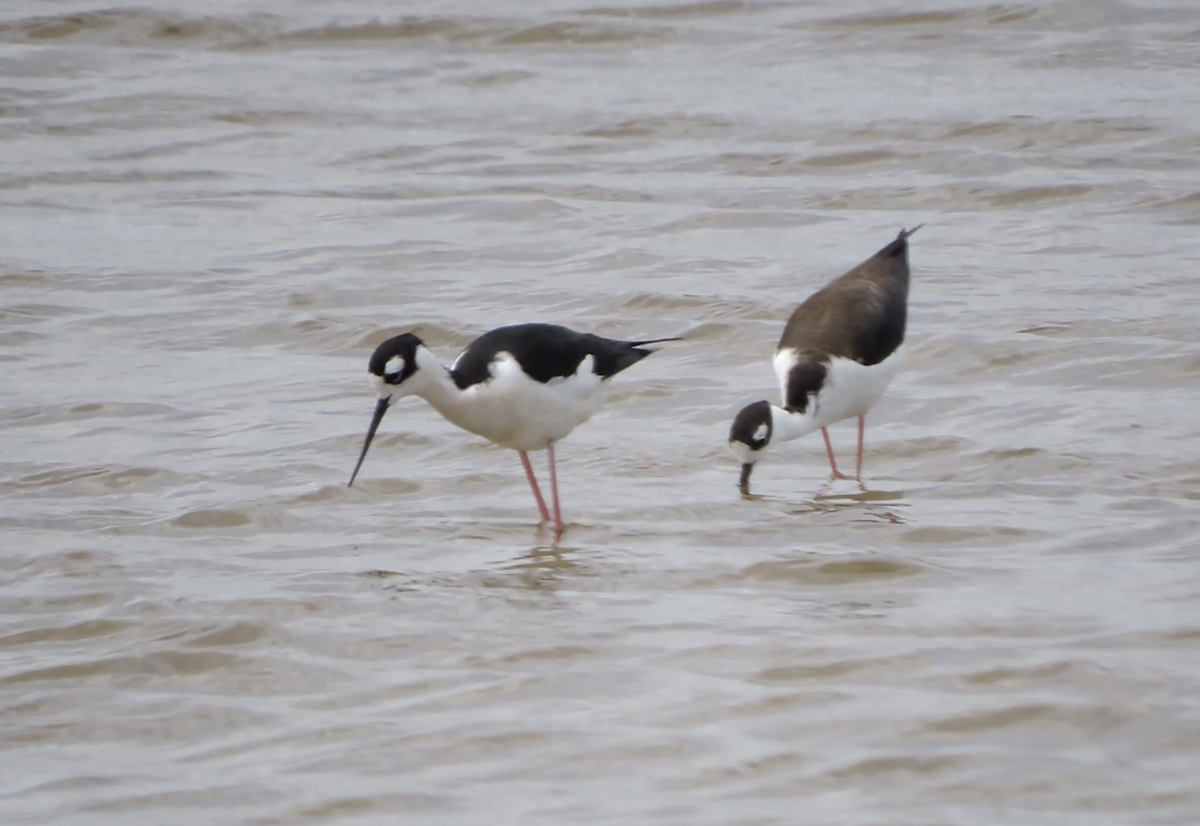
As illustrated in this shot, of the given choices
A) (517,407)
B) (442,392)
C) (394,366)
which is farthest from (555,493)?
(394,366)

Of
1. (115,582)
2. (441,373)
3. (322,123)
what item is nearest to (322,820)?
(115,582)

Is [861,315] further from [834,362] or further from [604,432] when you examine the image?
[604,432]

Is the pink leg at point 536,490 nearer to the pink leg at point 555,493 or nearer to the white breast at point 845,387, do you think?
the pink leg at point 555,493

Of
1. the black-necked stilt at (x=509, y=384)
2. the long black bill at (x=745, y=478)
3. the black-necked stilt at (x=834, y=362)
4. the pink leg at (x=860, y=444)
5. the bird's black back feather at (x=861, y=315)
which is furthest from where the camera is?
the bird's black back feather at (x=861, y=315)

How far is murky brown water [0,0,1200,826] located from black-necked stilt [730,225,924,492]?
249mm

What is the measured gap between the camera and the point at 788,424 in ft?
26.6

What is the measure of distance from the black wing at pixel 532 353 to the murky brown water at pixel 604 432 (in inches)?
21.0

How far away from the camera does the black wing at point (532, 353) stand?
304 inches

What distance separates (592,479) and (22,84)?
9604mm

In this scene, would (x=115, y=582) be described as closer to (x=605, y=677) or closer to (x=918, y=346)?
(x=605, y=677)

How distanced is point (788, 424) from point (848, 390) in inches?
14.2

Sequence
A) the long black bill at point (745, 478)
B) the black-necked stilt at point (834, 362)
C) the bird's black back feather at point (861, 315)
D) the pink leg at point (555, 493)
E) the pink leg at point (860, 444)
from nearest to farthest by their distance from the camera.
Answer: the pink leg at point (555, 493), the long black bill at point (745, 478), the black-necked stilt at point (834, 362), the pink leg at point (860, 444), the bird's black back feather at point (861, 315)


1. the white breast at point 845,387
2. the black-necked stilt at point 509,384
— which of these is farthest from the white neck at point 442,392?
the white breast at point 845,387

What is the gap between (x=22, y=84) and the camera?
16.0m
